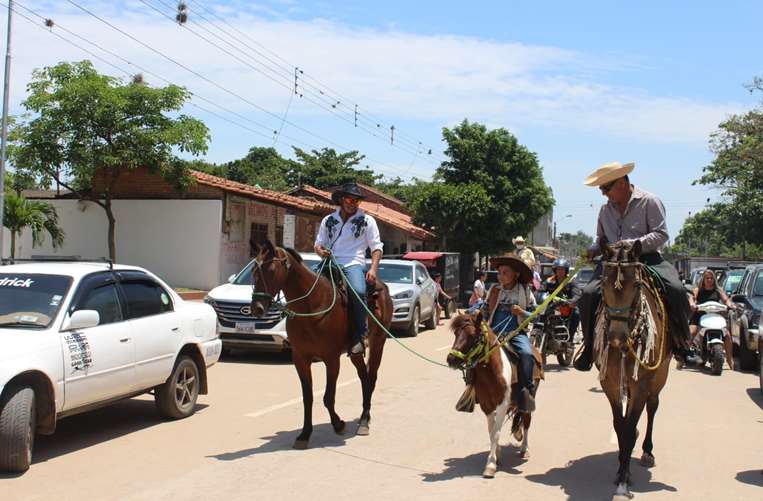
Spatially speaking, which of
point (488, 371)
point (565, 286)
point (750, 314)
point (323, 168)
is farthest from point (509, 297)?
point (323, 168)

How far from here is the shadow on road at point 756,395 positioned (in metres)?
11.0

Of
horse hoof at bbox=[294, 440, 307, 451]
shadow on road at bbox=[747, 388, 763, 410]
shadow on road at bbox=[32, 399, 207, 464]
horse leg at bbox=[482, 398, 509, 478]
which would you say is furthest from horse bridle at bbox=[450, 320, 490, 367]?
shadow on road at bbox=[747, 388, 763, 410]

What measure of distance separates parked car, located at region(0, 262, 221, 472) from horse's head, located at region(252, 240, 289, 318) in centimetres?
151

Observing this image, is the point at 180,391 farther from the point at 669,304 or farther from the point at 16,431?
the point at 669,304

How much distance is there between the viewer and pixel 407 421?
898cm

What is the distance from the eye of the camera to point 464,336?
21.4ft

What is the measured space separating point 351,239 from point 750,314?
30.8 feet

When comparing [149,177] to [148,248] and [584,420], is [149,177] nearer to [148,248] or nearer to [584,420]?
[148,248]

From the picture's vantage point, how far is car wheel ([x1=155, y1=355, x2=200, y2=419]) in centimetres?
864

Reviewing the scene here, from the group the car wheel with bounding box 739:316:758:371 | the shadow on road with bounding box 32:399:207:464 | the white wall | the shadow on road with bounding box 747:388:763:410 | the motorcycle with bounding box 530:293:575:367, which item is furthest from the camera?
the white wall

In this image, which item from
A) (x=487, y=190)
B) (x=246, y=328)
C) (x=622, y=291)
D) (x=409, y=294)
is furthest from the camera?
(x=487, y=190)

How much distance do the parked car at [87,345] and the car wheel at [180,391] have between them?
1cm

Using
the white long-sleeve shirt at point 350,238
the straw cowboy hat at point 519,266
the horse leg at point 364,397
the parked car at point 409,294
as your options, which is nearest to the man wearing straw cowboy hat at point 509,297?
the straw cowboy hat at point 519,266

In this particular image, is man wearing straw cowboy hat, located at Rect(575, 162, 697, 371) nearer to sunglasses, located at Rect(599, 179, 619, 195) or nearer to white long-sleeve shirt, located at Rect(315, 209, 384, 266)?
sunglasses, located at Rect(599, 179, 619, 195)
